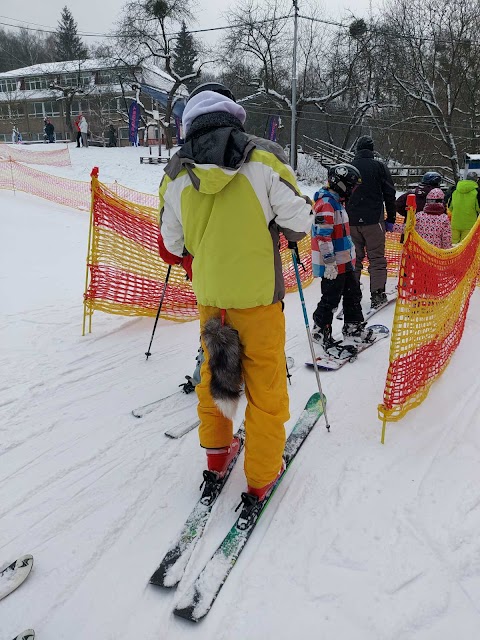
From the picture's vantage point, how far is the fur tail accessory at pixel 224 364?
2.23 metres

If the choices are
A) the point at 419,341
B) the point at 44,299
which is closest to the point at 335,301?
the point at 419,341

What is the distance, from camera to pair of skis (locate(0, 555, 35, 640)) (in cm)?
200

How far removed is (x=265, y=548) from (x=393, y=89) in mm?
29328

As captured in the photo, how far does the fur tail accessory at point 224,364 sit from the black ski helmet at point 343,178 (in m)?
2.26

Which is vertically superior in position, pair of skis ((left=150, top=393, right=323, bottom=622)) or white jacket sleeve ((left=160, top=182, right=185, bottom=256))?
white jacket sleeve ((left=160, top=182, right=185, bottom=256))

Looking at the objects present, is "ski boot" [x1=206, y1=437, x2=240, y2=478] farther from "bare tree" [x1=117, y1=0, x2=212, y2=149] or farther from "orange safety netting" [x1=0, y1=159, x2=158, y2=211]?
"bare tree" [x1=117, y1=0, x2=212, y2=149]

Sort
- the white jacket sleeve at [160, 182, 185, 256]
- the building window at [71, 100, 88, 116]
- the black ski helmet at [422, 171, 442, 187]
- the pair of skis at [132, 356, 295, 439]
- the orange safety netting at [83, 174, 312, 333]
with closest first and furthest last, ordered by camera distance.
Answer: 1. the white jacket sleeve at [160, 182, 185, 256]
2. the pair of skis at [132, 356, 295, 439]
3. the orange safety netting at [83, 174, 312, 333]
4. the black ski helmet at [422, 171, 442, 187]
5. the building window at [71, 100, 88, 116]

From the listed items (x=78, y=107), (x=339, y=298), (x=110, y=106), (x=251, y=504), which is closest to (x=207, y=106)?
(x=251, y=504)

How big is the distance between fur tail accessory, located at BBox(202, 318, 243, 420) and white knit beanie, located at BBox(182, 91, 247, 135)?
984 millimetres

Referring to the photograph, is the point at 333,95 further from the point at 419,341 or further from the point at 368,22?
the point at 419,341

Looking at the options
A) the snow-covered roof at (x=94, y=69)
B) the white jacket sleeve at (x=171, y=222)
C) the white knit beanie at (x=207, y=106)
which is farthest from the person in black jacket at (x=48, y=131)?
the white knit beanie at (x=207, y=106)

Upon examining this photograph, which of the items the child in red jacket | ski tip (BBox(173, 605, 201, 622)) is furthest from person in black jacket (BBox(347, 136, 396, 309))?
ski tip (BBox(173, 605, 201, 622))

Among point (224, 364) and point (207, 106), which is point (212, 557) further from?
point (207, 106)

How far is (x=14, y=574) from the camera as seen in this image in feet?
6.73
